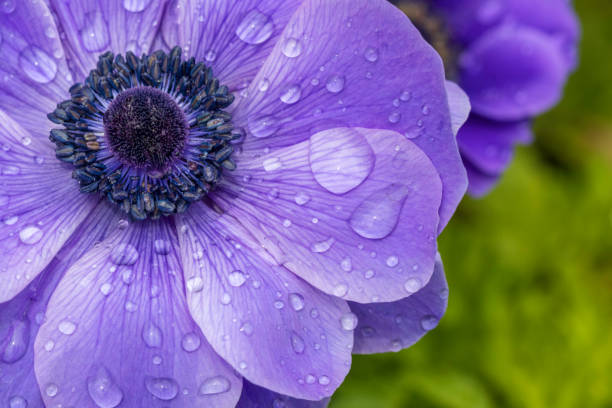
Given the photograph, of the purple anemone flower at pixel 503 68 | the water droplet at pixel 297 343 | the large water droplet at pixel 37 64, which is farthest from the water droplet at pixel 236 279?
the purple anemone flower at pixel 503 68

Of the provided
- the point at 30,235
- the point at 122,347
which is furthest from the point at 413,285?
the point at 30,235

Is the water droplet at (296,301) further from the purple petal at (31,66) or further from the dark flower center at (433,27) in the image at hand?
the dark flower center at (433,27)

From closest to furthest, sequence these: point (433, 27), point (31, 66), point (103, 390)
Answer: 1. point (103, 390)
2. point (31, 66)
3. point (433, 27)

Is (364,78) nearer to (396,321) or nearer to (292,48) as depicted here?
(292,48)

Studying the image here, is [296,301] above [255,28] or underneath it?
underneath

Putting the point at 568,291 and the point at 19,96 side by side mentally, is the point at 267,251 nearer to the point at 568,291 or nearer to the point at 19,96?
the point at 19,96
